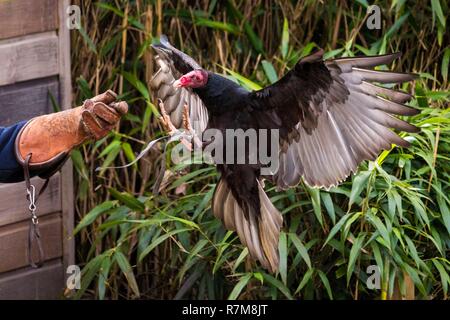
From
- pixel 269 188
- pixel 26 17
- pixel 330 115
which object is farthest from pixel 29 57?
pixel 330 115

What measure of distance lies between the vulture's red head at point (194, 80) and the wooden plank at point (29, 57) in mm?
932

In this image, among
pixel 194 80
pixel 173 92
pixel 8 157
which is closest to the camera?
pixel 8 157

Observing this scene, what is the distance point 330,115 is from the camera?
314cm

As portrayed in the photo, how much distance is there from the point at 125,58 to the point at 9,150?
1605mm

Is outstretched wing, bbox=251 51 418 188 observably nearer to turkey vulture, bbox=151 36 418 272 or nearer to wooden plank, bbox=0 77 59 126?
turkey vulture, bbox=151 36 418 272

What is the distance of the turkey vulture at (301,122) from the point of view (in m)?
3.01

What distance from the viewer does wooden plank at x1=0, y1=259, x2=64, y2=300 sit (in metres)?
3.97

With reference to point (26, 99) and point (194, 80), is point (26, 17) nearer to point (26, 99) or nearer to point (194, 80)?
point (26, 99)

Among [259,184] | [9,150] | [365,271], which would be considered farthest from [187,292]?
[9,150]

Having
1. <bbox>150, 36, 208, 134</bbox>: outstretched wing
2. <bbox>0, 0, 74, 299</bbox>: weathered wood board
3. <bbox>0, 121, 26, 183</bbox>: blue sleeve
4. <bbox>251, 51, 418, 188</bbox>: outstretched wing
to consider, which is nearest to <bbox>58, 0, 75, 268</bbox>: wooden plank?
<bbox>0, 0, 74, 299</bbox>: weathered wood board

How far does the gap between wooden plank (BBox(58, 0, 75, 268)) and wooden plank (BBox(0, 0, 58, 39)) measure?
0.04 metres

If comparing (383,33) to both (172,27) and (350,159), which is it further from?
(350,159)

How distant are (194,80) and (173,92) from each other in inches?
18.1

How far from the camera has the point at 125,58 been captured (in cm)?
429
